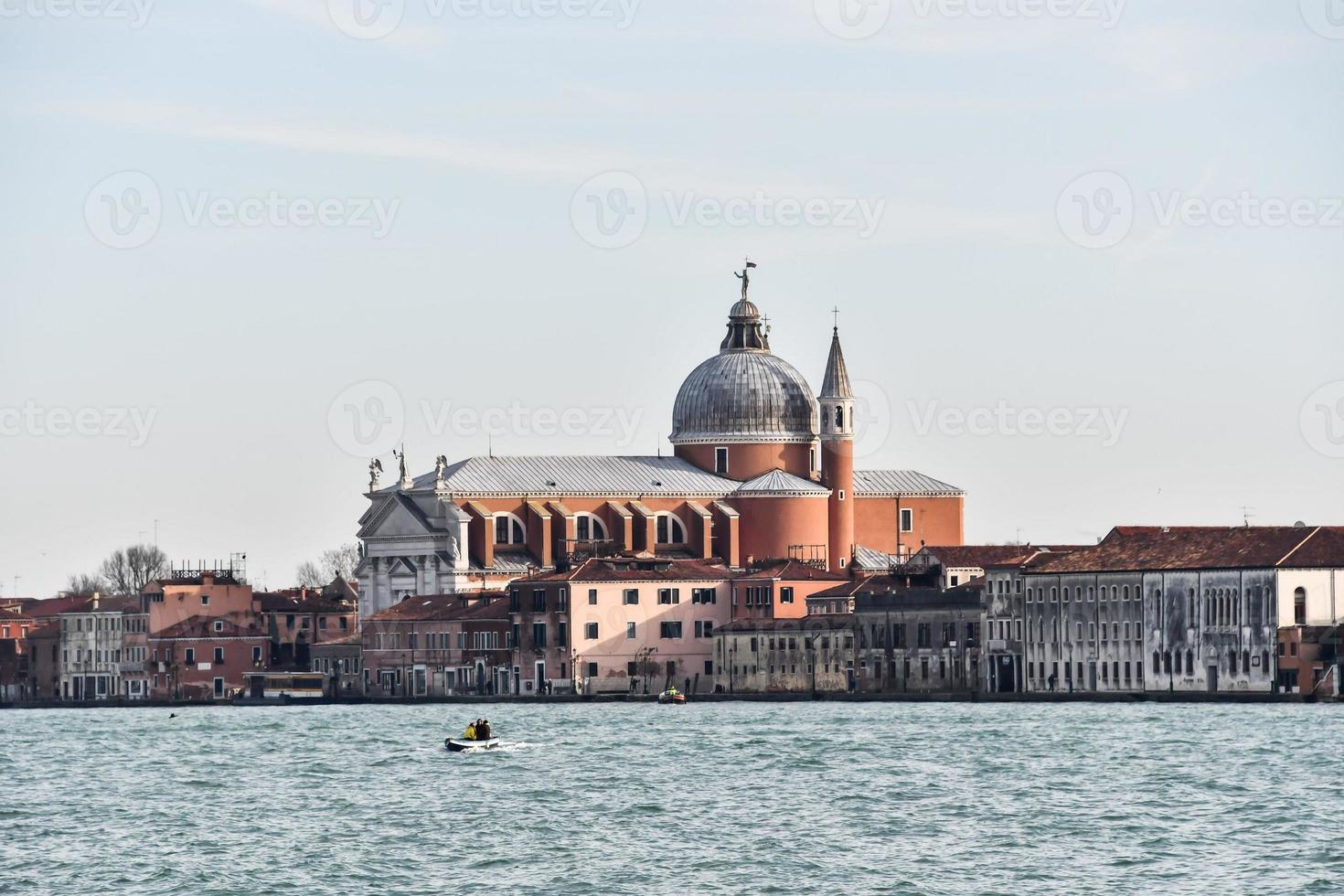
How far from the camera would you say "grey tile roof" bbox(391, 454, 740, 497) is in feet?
393

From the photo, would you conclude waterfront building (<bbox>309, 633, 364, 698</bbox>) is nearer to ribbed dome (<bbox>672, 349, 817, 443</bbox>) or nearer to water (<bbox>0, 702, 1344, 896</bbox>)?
ribbed dome (<bbox>672, 349, 817, 443</bbox>)

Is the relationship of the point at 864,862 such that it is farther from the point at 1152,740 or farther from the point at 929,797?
the point at 1152,740

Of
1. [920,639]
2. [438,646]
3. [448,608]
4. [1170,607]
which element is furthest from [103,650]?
[1170,607]

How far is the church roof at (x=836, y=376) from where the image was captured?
124 meters

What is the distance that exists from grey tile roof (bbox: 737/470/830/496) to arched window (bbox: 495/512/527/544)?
8662 mm

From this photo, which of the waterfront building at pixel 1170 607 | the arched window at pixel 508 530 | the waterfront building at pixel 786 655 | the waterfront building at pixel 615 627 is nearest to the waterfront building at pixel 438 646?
the waterfront building at pixel 615 627

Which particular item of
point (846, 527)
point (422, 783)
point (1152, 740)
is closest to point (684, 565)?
point (846, 527)

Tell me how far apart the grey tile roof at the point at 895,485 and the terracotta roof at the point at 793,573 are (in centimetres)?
1070

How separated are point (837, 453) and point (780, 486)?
11.5 ft

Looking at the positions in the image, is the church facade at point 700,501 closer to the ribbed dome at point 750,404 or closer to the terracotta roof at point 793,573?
the ribbed dome at point 750,404

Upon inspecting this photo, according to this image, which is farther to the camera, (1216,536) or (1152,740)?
(1216,536)

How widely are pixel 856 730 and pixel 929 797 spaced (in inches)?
906

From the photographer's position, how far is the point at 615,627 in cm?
11100

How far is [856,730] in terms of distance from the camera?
78875 millimetres
